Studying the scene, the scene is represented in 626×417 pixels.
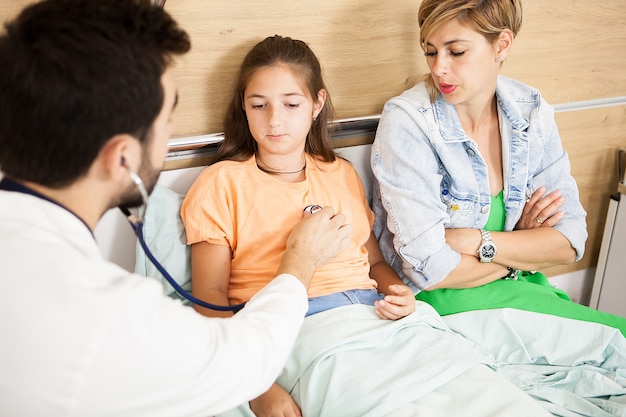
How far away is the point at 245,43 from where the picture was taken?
1781mm

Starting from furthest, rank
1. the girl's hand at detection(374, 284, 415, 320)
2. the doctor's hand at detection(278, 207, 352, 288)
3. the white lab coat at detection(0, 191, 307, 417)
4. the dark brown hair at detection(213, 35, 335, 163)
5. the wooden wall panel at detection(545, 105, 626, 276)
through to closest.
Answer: the wooden wall panel at detection(545, 105, 626, 276) < the dark brown hair at detection(213, 35, 335, 163) < the girl's hand at detection(374, 284, 415, 320) < the doctor's hand at detection(278, 207, 352, 288) < the white lab coat at detection(0, 191, 307, 417)

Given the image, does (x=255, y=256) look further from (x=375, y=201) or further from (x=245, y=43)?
(x=245, y=43)

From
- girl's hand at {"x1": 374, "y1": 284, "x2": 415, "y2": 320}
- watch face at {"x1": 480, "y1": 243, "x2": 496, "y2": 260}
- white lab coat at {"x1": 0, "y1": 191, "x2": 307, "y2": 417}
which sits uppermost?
white lab coat at {"x1": 0, "y1": 191, "x2": 307, "y2": 417}

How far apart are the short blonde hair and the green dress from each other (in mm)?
489

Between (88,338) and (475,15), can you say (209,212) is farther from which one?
(475,15)

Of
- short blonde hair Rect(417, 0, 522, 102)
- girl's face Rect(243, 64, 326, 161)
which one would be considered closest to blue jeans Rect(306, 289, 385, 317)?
girl's face Rect(243, 64, 326, 161)

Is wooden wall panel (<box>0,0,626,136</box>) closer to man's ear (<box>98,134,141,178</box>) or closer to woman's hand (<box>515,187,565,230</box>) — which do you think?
woman's hand (<box>515,187,565,230</box>)

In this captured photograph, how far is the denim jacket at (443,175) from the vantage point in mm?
1767

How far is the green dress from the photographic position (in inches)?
73.0

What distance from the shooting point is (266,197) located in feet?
5.51

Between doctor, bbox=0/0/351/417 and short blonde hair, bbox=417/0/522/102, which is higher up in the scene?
short blonde hair, bbox=417/0/522/102

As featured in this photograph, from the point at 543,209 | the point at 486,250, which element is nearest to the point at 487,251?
the point at 486,250

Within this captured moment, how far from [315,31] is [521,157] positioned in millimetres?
Answer: 706

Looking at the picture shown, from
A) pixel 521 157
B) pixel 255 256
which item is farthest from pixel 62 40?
pixel 521 157
